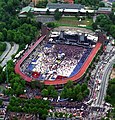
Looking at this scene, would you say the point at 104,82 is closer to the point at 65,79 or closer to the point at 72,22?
the point at 65,79

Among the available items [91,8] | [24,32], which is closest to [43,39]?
[24,32]

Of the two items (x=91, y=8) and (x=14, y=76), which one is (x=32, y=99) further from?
(x=91, y=8)

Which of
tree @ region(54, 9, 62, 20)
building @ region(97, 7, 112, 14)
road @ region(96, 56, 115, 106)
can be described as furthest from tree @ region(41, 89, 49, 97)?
building @ region(97, 7, 112, 14)

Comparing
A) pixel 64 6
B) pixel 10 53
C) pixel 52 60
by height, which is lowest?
pixel 10 53

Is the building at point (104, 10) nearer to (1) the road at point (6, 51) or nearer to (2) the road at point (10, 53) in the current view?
(2) the road at point (10, 53)

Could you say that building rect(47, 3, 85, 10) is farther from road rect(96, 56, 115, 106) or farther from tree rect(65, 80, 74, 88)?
tree rect(65, 80, 74, 88)

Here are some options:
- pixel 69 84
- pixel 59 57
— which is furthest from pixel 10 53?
pixel 69 84
